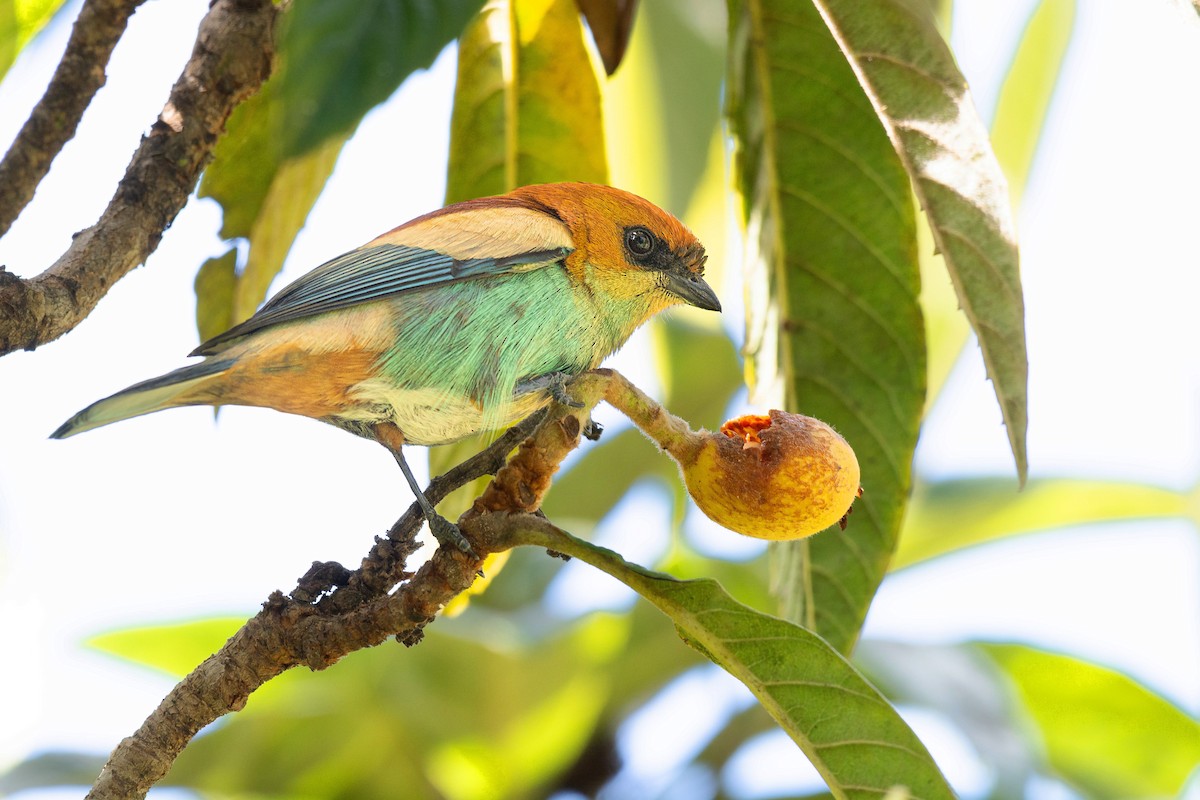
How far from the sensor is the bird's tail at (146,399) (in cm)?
179

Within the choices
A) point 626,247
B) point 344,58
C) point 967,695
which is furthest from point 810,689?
point 967,695

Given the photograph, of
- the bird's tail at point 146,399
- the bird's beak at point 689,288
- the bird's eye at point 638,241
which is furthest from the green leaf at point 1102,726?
the bird's tail at point 146,399

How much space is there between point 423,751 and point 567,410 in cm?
247

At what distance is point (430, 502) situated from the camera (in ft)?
6.66

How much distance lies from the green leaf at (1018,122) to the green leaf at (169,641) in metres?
2.54

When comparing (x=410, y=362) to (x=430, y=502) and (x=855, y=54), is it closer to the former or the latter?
(x=430, y=502)

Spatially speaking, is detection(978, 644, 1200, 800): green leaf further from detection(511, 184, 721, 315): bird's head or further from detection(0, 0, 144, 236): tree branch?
detection(0, 0, 144, 236): tree branch

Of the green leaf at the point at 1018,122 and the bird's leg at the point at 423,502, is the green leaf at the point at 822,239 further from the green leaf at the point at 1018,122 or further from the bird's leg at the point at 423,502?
the green leaf at the point at 1018,122

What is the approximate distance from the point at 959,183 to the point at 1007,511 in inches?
108

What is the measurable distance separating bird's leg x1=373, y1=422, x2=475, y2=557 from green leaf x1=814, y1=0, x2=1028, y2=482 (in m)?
0.91

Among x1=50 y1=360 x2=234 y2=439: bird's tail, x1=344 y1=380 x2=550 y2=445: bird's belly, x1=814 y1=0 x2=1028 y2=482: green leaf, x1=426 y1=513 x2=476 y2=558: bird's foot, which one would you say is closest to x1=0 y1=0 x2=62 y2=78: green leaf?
x1=50 y1=360 x2=234 y2=439: bird's tail

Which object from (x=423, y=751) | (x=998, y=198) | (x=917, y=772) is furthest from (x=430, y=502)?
(x=423, y=751)

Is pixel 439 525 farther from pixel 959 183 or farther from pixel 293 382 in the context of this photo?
pixel 959 183

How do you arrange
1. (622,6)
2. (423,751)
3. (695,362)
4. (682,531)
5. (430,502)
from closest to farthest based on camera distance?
(430,502) → (622,6) → (423,751) → (682,531) → (695,362)
